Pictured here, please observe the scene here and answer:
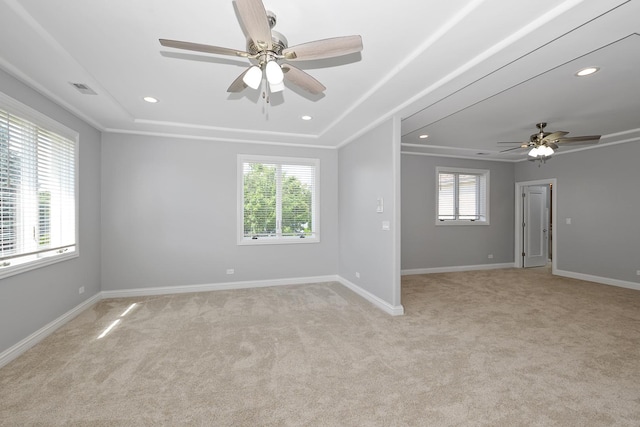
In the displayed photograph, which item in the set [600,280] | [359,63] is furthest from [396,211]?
[600,280]

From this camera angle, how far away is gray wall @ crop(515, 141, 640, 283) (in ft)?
17.4

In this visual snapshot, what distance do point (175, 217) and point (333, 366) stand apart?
3.67 m

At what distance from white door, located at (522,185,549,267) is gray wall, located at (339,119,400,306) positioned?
16.2 feet

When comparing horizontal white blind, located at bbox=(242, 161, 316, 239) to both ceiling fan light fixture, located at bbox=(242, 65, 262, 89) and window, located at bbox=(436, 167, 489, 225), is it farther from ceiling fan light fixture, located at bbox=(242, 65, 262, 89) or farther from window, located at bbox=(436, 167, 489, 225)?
ceiling fan light fixture, located at bbox=(242, 65, 262, 89)

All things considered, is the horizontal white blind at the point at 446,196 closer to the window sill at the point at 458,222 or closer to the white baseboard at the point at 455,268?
the window sill at the point at 458,222

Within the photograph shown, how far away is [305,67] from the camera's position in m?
2.67

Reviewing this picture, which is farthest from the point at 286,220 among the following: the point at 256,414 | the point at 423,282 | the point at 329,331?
the point at 256,414

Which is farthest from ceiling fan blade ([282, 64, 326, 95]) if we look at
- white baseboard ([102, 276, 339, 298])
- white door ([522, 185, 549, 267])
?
white door ([522, 185, 549, 267])

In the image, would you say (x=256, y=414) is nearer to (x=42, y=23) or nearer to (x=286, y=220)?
(x=42, y=23)

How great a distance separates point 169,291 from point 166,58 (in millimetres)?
3716

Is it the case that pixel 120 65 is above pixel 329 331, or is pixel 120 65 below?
above

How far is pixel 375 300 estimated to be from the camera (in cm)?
427

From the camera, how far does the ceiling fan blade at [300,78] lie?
6.87 feet

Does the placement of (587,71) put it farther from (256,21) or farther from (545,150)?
(256,21)
